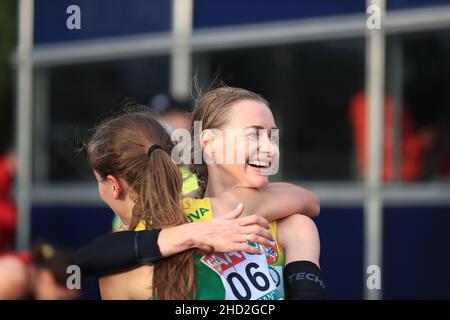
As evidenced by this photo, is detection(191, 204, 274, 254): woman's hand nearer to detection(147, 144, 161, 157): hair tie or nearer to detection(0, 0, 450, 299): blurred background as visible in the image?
detection(147, 144, 161, 157): hair tie

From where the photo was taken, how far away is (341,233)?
454 cm

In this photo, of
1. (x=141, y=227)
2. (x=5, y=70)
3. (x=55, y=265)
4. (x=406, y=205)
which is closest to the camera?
(x=141, y=227)

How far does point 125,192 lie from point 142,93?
320cm

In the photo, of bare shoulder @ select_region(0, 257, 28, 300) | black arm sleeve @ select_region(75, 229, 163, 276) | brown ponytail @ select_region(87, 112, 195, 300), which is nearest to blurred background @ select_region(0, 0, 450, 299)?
bare shoulder @ select_region(0, 257, 28, 300)

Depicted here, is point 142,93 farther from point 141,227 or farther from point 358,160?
point 141,227

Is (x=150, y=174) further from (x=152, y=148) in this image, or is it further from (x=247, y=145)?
(x=247, y=145)

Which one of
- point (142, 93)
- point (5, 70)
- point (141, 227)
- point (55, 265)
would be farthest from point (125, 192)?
point (5, 70)

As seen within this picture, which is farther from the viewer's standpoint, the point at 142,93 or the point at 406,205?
the point at 142,93

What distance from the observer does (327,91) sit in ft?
15.5

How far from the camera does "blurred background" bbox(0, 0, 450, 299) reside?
→ 441 cm

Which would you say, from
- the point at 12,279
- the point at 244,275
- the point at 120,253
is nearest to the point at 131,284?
the point at 120,253

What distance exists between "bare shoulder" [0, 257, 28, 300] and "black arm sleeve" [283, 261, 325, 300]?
1.20 metres

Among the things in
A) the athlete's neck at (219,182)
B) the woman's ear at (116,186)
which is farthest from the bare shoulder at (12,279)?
the athlete's neck at (219,182)

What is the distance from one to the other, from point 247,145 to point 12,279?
135 centimetres
